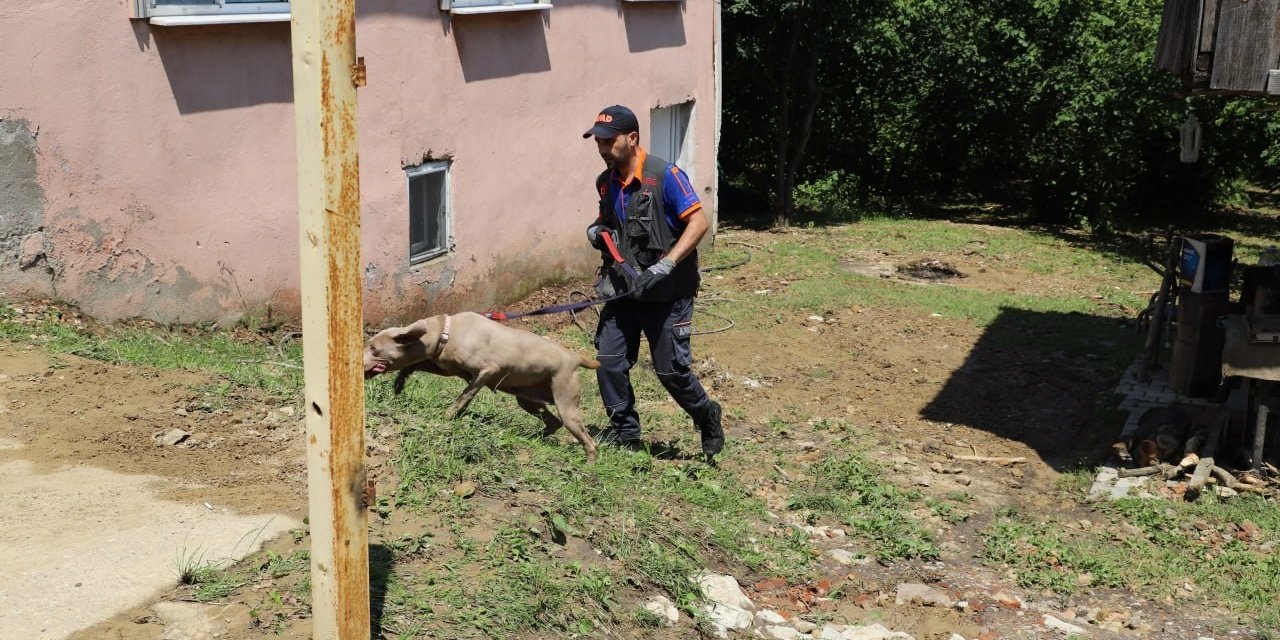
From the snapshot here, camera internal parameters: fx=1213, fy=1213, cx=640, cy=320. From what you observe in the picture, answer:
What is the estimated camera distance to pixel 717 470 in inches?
279

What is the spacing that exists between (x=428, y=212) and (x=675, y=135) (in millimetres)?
5376

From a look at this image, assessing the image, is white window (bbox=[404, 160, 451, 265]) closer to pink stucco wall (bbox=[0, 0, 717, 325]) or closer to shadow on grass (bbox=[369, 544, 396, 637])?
pink stucco wall (bbox=[0, 0, 717, 325])

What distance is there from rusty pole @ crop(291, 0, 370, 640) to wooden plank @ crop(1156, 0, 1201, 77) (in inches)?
241

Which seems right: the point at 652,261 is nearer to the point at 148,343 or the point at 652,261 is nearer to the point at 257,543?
the point at 257,543

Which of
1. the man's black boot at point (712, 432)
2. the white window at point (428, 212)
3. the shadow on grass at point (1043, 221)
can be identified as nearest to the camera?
the man's black boot at point (712, 432)

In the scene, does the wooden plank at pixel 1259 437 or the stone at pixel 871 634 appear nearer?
the stone at pixel 871 634

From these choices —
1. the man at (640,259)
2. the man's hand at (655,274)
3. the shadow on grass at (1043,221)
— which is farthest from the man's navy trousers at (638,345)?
the shadow on grass at (1043,221)

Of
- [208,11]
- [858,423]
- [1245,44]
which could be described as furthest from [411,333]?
[1245,44]

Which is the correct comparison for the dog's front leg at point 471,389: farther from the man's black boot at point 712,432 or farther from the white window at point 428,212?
the white window at point 428,212

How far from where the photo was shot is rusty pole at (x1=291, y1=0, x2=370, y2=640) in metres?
3.37

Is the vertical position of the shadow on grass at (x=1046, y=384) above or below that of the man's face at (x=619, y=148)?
below

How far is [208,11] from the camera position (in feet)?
27.0

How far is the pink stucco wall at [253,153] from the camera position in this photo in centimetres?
736

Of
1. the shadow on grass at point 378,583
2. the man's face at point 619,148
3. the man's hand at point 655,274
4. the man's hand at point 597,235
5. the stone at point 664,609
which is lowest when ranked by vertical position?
the stone at point 664,609
